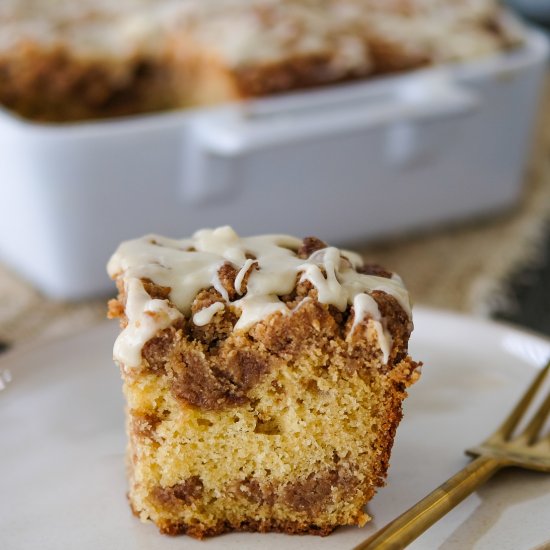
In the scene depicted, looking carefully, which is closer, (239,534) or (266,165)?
(239,534)

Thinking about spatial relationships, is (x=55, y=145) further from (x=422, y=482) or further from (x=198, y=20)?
(x=422, y=482)

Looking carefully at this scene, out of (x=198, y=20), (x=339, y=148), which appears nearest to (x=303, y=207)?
(x=339, y=148)

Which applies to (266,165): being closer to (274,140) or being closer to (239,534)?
(274,140)

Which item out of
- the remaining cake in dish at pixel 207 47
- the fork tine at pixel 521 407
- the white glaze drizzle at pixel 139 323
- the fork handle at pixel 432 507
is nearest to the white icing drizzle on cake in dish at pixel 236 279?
the white glaze drizzle at pixel 139 323

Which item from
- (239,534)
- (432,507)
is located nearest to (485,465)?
(432,507)

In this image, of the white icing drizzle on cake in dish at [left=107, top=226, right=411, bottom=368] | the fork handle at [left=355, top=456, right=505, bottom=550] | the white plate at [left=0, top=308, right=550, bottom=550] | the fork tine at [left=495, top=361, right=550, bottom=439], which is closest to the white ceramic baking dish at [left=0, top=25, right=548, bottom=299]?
the white plate at [left=0, top=308, right=550, bottom=550]

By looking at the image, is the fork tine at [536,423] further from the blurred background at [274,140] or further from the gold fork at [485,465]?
the blurred background at [274,140]
